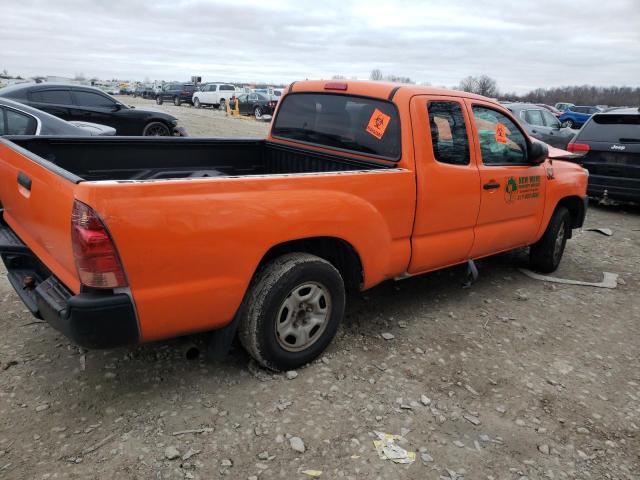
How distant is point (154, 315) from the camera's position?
2477 mm

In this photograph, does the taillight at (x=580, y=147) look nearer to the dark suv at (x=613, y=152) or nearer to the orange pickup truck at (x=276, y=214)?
the dark suv at (x=613, y=152)

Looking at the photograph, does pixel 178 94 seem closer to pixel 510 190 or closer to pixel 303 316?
pixel 510 190

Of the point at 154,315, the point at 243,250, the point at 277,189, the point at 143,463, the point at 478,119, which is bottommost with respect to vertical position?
the point at 143,463

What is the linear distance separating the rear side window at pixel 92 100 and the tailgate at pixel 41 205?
8299 mm

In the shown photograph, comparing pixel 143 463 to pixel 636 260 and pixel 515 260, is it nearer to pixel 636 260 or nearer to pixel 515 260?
pixel 515 260

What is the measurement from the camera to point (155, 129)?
12.4m

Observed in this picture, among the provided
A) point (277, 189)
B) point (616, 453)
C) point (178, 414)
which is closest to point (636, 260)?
point (616, 453)

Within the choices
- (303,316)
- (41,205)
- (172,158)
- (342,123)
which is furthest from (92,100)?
(303,316)

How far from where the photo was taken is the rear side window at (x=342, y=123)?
3.67m

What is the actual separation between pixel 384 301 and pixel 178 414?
2171mm

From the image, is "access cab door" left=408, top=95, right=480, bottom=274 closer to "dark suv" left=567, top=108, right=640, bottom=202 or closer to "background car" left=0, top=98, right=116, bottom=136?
"dark suv" left=567, top=108, right=640, bottom=202

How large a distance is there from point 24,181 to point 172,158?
1.59m

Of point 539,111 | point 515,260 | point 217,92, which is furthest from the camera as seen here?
point 217,92

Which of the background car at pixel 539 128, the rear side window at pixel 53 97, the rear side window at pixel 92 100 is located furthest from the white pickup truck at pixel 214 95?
the rear side window at pixel 53 97
